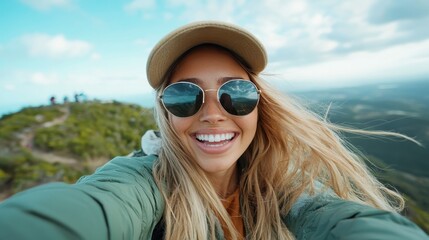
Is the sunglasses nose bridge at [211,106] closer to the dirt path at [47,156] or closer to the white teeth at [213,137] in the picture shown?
the white teeth at [213,137]

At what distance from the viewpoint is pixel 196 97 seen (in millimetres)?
1930

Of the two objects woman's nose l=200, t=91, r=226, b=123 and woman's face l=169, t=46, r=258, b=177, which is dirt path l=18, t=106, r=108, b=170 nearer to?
woman's face l=169, t=46, r=258, b=177

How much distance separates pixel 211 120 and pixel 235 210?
0.92 meters

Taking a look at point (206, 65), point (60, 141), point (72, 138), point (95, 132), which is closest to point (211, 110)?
point (206, 65)

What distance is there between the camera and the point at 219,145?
2.07 meters

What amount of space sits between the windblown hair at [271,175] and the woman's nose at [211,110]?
339 millimetres

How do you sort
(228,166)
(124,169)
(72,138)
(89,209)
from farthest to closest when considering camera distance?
1. (72,138)
2. (228,166)
3. (124,169)
4. (89,209)

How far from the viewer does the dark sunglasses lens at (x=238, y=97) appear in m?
1.95

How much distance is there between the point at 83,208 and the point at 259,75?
168cm

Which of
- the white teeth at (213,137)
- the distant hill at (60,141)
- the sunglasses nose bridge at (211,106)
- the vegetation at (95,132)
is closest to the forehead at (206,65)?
the sunglasses nose bridge at (211,106)

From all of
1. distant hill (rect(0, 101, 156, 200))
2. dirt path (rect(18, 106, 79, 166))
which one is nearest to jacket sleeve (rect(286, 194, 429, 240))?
distant hill (rect(0, 101, 156, 200))

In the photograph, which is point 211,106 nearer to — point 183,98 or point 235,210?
point 183,98

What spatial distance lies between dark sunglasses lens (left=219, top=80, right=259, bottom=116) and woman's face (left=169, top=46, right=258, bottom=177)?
0.05m

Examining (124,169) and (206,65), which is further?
(206,65)
